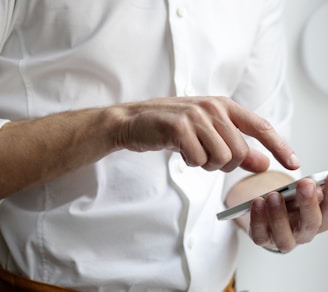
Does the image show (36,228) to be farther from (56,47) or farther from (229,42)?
(229,42)

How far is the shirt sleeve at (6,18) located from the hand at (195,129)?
0.64ft

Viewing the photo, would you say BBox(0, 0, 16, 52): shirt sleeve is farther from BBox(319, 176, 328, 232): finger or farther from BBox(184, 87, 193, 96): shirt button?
BBox(319, 176, 328, 232): finger

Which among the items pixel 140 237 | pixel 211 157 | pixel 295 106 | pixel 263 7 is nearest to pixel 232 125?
pixel 211 157

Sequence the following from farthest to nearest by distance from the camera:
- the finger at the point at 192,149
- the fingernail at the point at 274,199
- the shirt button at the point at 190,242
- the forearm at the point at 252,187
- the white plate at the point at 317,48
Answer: the white plate at the point at 317,48
the forearm at the point at 252,187
the shirt button at the point at 190,242
the fingernail at the point at 274,199
the finger at the point at 192,149

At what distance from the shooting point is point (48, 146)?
25.0 inches

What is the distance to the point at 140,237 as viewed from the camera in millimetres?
750

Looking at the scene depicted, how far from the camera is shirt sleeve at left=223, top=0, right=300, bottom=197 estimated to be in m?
0.90

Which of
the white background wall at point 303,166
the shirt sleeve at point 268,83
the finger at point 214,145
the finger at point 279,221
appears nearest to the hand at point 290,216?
the finger at point 279,221

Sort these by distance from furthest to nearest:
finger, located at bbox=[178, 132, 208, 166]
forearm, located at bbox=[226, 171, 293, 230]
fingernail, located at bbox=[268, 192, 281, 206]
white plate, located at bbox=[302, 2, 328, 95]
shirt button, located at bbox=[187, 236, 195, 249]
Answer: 1. white plate, located at bbox=[302, 2, 328, 95]
2. forearm, located at bbox=[226, 171, 293, 230]
3. shirt button, located at bbox=[187, 236, 195, 249]
4. fingernail, located at bbox=[268, 192, 281, 206]
5. finger, located at bbox=[178, 132, 208, 166]

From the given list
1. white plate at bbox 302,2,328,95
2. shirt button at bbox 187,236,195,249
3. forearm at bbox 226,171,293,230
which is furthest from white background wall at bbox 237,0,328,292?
shirt button at bbox 187,236,195,249

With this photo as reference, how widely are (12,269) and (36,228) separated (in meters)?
0.08

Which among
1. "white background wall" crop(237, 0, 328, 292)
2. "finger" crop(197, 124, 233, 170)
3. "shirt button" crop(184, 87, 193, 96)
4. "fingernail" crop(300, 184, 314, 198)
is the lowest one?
"white background wall" crop(237, 0, 328, 292)

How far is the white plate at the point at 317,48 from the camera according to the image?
3.33 ft

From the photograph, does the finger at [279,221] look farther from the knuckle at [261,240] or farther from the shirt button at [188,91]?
the shirt button at [188,91]
